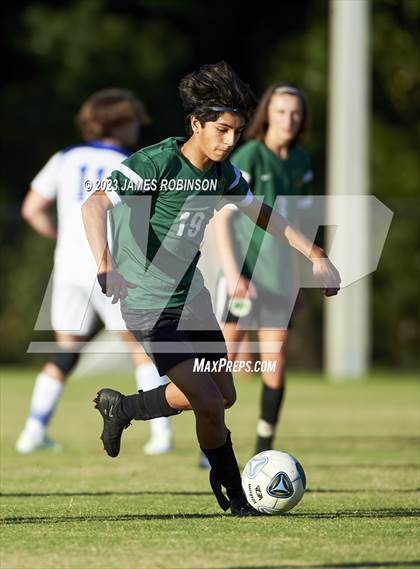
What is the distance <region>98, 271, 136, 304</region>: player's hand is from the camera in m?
5.06

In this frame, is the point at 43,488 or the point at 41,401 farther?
the point at 41,401

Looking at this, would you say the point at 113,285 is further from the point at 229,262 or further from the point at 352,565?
the point at 229,262

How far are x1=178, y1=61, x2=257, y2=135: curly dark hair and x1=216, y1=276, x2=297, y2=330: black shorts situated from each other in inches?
88.0

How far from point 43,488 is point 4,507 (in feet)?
2.54

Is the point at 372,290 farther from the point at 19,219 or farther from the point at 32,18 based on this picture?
the point at 32,18

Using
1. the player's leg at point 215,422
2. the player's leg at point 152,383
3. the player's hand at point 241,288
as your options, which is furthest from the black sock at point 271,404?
the player's leg at point 215,422

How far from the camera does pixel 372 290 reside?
62.2 feet

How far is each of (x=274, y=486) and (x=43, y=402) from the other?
3.29 m

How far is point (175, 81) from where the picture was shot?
2403cm

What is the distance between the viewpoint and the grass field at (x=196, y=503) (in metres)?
4.47

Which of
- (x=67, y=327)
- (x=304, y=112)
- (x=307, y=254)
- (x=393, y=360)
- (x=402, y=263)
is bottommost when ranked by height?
(x=393, y=360)

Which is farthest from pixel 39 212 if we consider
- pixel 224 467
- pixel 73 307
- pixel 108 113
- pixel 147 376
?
pixel 224 467

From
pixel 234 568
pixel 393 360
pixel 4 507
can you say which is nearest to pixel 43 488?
pixel 4 507

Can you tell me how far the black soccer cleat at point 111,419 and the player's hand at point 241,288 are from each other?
1.90 m
